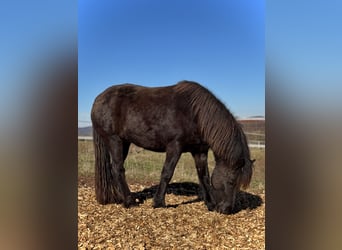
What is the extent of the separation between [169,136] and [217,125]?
40cm

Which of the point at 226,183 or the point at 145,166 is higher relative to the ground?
the point at 145,166

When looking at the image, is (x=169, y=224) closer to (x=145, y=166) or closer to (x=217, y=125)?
(x=145, y=166)

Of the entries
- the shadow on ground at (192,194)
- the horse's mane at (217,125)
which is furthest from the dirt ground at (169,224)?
the horse's mane at (217,125)

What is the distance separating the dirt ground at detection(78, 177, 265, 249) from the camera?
8.22 ft

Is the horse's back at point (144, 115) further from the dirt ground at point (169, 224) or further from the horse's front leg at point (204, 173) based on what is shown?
the dirt ground at point (169, 224)

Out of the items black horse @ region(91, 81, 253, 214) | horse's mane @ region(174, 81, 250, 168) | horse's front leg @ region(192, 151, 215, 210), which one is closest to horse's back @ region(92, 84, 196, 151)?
black horse @ region(91, 81, 253, 214)

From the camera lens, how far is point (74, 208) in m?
2.27

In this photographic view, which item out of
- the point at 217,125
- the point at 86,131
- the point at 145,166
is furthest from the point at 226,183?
the point at 86,131

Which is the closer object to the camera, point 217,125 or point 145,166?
point 217,125

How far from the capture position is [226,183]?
2.69 meters

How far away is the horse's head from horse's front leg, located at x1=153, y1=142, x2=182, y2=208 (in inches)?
13.2
